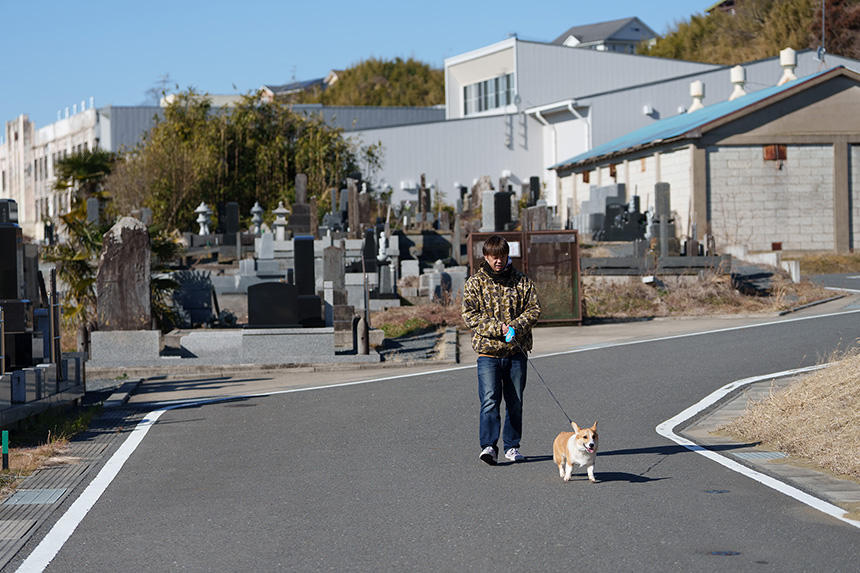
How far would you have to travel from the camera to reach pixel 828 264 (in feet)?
114

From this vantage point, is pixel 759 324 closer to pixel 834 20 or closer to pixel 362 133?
pixel 362 133

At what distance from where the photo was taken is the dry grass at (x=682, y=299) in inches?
951

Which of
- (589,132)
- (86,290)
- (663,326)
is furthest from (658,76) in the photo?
(86,290)

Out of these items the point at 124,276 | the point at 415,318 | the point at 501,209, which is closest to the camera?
the point at 124,276

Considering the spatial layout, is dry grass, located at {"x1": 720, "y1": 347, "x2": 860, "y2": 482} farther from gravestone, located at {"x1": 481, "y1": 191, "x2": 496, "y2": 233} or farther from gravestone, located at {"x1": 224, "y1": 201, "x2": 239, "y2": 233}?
gravestone, located at {"x1": 224, "y1": 201, "x2": 239, "y2": 233}

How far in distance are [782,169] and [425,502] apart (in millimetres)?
31568

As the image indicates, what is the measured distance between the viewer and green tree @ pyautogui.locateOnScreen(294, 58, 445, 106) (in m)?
105

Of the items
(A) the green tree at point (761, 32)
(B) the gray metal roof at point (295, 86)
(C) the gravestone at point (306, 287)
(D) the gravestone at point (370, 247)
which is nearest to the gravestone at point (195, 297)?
(C) the gravestone at point (306, 287)

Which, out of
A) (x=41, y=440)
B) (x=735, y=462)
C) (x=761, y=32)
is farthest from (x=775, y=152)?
(x=761, y=32)

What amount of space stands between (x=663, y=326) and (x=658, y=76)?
41911 mm

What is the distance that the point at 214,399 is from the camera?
47.3 ft

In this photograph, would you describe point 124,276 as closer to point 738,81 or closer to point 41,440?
point 41,440

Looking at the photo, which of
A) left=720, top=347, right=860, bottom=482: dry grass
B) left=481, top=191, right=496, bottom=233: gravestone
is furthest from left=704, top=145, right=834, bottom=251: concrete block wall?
left=720, top=347, right=860, bottom=482: dry grass

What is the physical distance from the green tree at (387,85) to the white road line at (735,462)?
8987 cm
